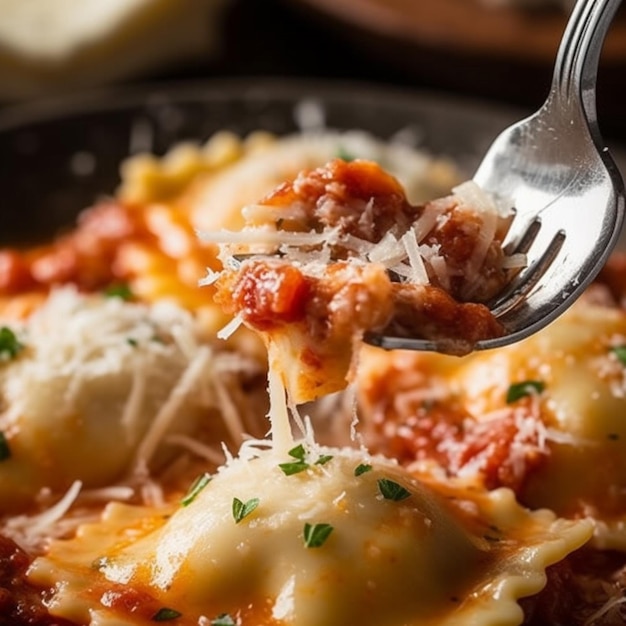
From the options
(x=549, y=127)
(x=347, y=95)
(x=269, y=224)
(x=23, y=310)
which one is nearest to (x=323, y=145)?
(x=347, y=95)

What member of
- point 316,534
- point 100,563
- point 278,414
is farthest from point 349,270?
point 100,563

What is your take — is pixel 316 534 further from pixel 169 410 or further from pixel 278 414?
pixel 169 410

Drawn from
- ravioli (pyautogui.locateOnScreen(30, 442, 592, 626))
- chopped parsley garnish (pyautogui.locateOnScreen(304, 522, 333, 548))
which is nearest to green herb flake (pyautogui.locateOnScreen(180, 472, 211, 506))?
ravioli (pyautogui.locateOnScreen(30, 442, 592, 626))

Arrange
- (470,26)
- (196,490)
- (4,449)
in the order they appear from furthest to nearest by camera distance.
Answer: (470,26) → (4,449) → (196,490)

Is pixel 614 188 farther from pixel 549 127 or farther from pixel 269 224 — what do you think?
pixel 269 224

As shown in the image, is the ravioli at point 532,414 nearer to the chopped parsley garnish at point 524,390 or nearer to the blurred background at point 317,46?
the chopped parsley garnish at point 524,390

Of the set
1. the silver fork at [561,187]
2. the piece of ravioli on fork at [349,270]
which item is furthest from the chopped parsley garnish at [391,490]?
the silver fork at [561,187]
